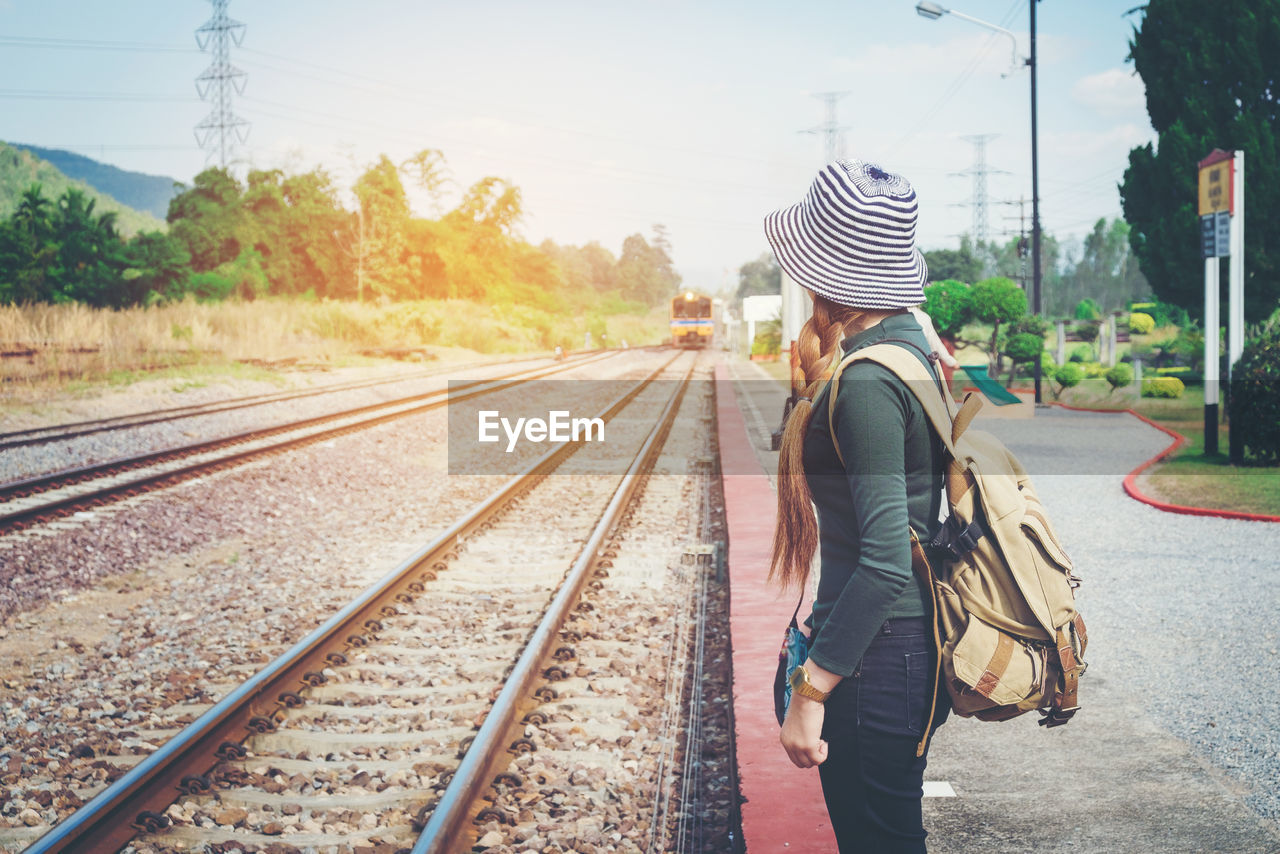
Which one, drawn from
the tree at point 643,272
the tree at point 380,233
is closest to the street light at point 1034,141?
the tree at point 380,233

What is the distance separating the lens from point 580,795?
146 inches

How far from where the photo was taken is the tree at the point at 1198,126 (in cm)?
1672

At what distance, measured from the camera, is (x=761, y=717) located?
4047 mm

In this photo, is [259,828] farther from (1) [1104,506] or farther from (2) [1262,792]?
(1) [1104,506]

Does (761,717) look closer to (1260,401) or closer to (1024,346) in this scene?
(1260,401)

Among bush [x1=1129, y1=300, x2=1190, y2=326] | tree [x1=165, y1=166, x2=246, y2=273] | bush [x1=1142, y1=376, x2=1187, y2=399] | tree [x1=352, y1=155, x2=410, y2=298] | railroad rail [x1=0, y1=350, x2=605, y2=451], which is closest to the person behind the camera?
railroad rail [x1=0, y1=350, x2=605, y2=451]

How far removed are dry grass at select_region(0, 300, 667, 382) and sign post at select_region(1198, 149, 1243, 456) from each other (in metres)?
19.7

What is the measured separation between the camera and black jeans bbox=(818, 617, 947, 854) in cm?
179

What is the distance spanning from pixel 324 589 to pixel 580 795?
3604 millimetres

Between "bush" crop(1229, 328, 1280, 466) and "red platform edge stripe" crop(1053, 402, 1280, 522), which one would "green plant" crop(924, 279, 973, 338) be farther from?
"bush" crop(1229, 328, 1280, 466)

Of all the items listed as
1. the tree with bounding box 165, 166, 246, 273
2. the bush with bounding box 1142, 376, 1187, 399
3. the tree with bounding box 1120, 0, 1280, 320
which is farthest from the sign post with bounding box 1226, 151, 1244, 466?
the tree with bounding box 165, 166, 246, 273

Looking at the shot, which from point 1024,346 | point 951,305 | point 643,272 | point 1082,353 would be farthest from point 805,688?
point 643,272

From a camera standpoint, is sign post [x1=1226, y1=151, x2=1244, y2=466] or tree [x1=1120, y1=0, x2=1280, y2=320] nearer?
sign post [x1=1226, y1=151, x2=1244, y2=466]

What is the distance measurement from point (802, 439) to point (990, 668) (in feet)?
1.71
